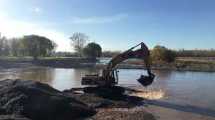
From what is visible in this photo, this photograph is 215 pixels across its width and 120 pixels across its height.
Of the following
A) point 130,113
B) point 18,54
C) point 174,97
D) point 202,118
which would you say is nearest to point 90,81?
point 174,97

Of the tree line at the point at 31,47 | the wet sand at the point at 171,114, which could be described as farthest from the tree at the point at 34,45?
the wet sand at the point at 171,114

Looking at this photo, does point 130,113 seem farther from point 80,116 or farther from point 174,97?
point 174,97

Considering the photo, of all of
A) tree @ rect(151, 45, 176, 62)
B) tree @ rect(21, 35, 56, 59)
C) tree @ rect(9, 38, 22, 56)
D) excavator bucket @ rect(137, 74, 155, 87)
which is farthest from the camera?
tree @ rect(9, 38, 22, 56)

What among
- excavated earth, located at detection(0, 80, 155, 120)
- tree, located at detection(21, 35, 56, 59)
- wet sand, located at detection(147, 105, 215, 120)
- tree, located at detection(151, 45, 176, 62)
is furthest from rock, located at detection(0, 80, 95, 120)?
tree, located at detection(21, 35, 56, 59)

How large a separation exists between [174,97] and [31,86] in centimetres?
1156

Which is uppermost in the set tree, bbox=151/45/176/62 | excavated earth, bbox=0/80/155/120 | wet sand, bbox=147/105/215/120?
tree, bbox=151/45/176/62

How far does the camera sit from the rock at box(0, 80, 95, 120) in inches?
631

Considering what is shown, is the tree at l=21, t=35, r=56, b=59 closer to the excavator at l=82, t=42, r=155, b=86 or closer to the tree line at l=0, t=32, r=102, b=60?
the tree line at l=0, t=32, r=102, b=60

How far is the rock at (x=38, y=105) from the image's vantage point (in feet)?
52.6

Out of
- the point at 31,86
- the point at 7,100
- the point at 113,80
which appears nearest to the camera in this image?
the point at 7,100

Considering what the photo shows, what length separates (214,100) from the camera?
24047 millimetres

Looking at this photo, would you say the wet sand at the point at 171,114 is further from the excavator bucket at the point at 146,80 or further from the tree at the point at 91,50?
the tree at the point at 91,50

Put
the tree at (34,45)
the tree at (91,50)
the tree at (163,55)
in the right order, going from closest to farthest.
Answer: the tree at (163,55)
the tree at (34,45)
the tree at (91,50)

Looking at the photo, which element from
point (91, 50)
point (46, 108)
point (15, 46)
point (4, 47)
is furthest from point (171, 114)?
point (4, 47)
